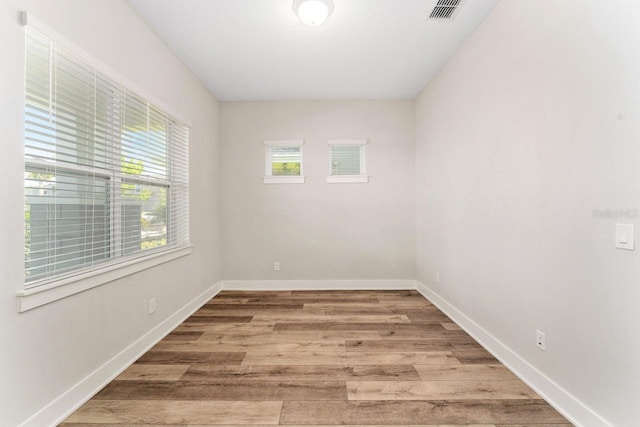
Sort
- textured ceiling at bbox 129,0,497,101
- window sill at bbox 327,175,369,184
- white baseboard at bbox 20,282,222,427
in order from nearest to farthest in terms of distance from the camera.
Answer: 1. white baseboard at bbox 20,282,222,427
2. textured ceiling at bbox 129,0,497,101
3. window sill at bbox 327,175,369,184

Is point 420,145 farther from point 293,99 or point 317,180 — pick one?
point 293,99

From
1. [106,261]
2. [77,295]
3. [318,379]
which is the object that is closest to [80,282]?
[77,295]

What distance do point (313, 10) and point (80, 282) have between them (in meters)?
2.38

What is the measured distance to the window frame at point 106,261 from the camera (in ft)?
4.74

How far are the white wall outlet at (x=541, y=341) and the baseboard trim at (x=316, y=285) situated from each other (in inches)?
89.4

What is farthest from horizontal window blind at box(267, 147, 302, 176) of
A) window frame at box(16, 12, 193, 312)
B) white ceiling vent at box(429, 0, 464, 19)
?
white ceiling vent at box(429, 0, 464, 19)

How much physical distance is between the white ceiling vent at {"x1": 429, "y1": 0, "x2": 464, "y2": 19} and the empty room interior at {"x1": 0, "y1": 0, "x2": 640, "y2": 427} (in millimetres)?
24

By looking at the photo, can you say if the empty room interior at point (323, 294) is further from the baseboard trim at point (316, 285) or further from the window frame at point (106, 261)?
the baseboard trim at point (316, 285)

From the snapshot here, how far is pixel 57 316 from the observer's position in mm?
1585

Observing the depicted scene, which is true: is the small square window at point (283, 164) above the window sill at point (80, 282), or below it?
above

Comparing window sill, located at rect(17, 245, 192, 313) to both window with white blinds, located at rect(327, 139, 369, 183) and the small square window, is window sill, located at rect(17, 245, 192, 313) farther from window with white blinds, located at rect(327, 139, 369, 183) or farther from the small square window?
window with white blinds, located at rect(327, 139, 369, 183)

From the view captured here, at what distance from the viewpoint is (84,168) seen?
69.9 inches

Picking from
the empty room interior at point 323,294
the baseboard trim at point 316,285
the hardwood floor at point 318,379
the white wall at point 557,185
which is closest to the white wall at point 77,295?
the empty room interior at point 323,294

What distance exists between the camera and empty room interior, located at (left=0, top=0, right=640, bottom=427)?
4.60ft
